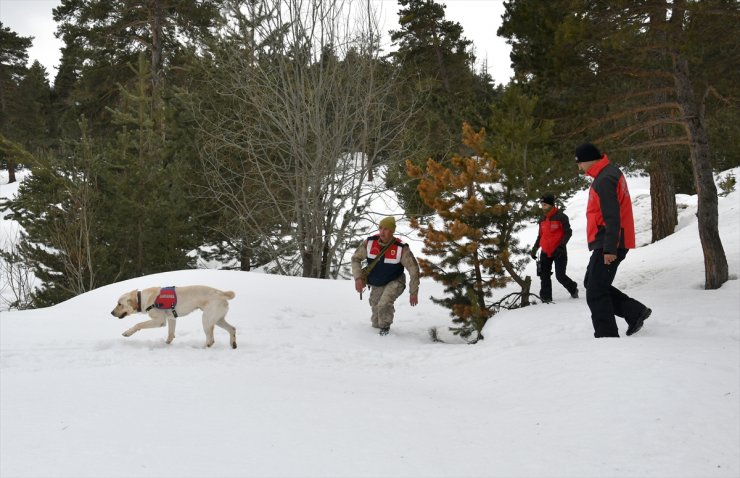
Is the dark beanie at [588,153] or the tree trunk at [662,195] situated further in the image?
the tree trunk at [662,195]

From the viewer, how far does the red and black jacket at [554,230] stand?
7.86 metres

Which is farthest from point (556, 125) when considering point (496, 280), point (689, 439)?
point (689, 439)

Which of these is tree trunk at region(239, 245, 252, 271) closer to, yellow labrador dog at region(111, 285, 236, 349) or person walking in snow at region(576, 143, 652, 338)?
yellow labrador dog at region(111, 285, 236, 349)

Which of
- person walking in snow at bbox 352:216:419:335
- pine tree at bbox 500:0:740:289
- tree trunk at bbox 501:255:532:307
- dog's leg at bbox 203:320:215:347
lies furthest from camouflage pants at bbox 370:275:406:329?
pine tree at bbox 500:0:740:289

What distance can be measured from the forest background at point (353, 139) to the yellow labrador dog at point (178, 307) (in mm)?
3182

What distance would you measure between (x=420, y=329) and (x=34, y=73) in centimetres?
4470

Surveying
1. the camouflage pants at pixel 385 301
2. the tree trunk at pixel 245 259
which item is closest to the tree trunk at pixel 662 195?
the camouflage pants at pixel 385 301

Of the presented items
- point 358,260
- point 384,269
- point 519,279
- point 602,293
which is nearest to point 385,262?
point 384,269

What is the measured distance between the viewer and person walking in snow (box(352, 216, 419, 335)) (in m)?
7.37

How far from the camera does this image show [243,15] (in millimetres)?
11656

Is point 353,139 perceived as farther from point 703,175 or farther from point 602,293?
point 602,293

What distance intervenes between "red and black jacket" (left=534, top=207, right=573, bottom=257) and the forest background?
15.3 inches

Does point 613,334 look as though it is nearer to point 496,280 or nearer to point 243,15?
point 496,280

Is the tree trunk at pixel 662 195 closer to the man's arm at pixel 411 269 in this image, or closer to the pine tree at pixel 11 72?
the man's arm at pixel 411 269
